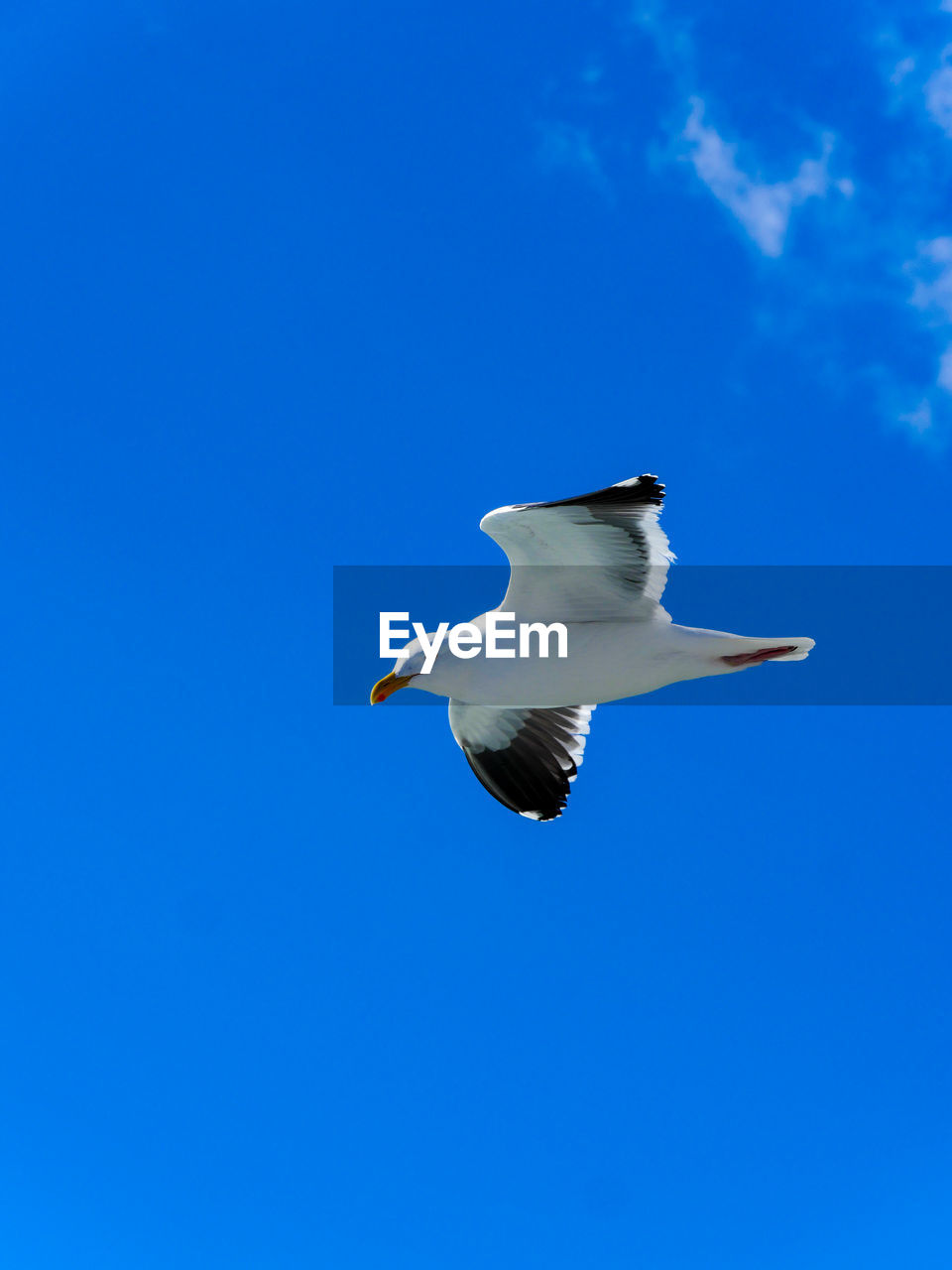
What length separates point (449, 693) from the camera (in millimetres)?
9078

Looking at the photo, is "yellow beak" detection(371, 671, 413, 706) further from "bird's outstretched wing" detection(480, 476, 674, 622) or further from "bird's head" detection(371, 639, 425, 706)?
"bird's outstretched wing" detection(480, 476, 674, 622)

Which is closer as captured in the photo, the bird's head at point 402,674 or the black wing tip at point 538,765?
the bird's head at point 402,674

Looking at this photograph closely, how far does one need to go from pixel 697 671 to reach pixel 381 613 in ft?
8.04

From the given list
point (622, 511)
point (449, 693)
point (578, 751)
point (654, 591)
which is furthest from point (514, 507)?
point (578, 751)

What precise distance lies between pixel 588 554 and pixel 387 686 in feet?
5.95

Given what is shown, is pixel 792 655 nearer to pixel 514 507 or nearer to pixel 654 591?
pixel 654 591

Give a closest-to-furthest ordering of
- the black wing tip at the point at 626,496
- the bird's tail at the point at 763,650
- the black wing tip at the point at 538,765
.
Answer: the black wing tip at the point at 626,496 → the bird's tail at the point at 763,650 → the black wing tip at the point at 538,765

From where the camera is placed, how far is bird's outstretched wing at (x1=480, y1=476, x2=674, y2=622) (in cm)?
771

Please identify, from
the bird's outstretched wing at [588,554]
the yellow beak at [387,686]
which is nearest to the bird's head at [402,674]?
the yellow beak at [387,686]

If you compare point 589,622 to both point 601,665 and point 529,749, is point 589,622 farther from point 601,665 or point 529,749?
point 529,749

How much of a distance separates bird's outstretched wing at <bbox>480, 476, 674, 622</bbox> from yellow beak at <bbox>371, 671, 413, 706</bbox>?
0.91 meters

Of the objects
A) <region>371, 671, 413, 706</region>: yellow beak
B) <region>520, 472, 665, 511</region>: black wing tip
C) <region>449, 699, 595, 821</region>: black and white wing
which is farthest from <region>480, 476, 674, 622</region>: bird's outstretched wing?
<region>449, 699, 595, 821</region>: black and white wing

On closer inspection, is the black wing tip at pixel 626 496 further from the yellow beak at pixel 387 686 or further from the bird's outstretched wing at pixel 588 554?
the yellow beak at pixel 387 686

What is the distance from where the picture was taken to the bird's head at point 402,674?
8.81m
